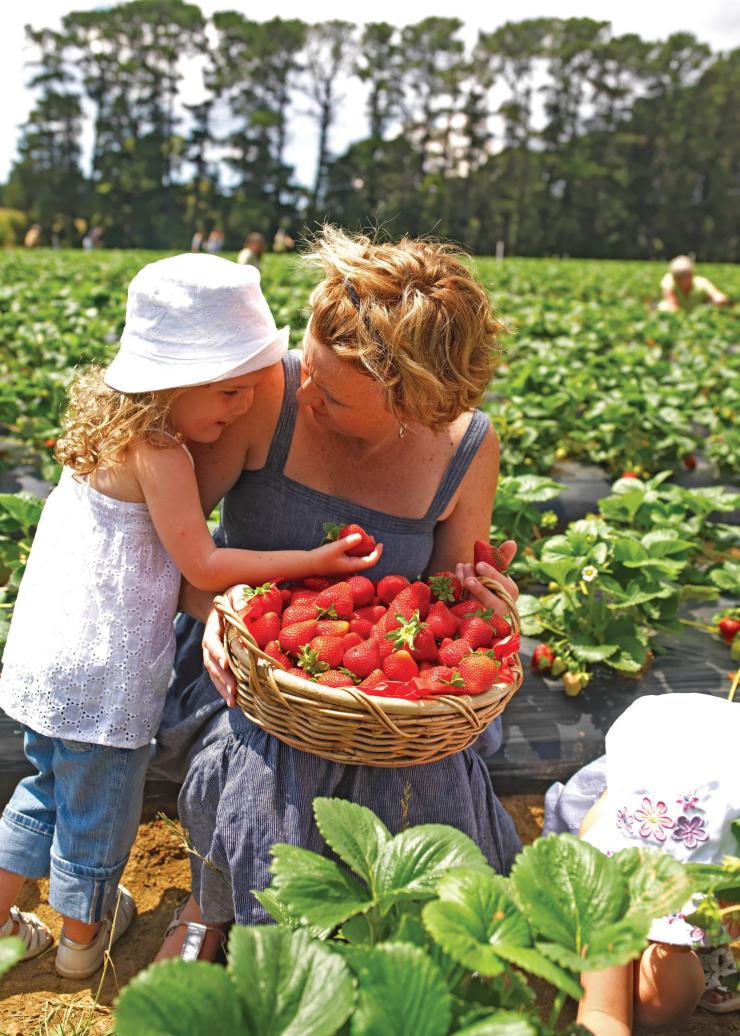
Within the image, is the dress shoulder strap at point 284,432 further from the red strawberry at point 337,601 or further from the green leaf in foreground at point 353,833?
the green leaf in foreground at point 353,833

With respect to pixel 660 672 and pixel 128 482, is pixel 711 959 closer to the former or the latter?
pixel 660 672

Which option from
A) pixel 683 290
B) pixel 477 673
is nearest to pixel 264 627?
pixel 477 673

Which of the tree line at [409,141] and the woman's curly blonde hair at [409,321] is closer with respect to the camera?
the woman's curly blonde hair at [409,321]

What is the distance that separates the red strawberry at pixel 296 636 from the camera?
1526mm

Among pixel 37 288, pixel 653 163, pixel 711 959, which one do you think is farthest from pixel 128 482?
pixel 653 163

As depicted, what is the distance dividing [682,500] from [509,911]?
8.78 ft

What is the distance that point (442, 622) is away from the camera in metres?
1.59

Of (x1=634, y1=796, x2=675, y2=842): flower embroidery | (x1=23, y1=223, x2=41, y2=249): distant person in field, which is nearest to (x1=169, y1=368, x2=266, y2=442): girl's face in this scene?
(x1=634, y1=796, x2=675, y2=842): flower embroidery

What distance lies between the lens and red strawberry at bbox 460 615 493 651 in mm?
1579

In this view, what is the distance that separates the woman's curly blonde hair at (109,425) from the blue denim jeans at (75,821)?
1.85 feet

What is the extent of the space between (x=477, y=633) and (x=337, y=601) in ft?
0.84

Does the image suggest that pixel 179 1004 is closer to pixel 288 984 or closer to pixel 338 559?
pixel 288 984

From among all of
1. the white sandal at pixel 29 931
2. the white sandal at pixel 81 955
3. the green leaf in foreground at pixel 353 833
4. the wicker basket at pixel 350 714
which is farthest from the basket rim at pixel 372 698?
the white sandal at pixel 29 931

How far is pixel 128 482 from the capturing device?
1.74m
